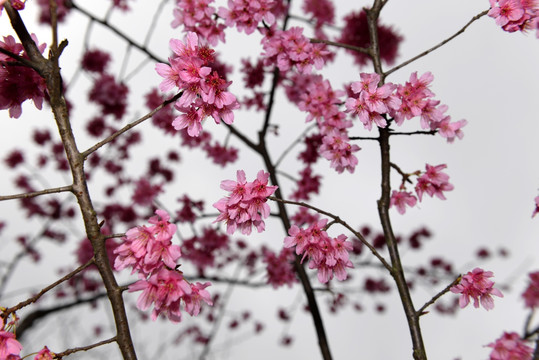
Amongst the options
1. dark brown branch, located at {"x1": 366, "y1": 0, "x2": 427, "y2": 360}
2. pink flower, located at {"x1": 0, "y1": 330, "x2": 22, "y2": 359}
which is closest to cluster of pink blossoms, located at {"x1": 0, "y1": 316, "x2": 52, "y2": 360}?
pink flower, located at {"x1": 0, "y1": 330, "x2": 22, "y2": 359}

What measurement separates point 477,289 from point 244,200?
1.22 m

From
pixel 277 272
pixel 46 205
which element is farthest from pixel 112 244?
pixel 46 205

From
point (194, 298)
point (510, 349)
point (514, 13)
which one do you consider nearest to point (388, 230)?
point (510, 349)

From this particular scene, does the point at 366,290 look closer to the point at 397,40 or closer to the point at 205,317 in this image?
the point at 205,317

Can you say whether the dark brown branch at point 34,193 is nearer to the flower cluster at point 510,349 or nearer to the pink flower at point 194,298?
the pink flower at point 194,298

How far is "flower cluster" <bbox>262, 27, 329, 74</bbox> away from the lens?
250 cm

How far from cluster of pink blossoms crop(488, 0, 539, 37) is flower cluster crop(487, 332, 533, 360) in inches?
65.1

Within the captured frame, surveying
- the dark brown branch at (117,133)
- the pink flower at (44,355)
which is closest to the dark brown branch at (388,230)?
the dark brown branch at (117,133)

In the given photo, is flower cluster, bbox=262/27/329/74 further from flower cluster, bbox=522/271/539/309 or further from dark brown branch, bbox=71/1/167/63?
flower cluster, bbox=522/271/539/309

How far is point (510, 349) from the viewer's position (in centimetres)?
183

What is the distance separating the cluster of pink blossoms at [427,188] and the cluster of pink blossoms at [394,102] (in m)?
0.28

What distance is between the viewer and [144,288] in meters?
1.42

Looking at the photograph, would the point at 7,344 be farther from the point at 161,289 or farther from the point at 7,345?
the point at 161,289

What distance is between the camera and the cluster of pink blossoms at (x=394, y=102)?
1.88 metres
